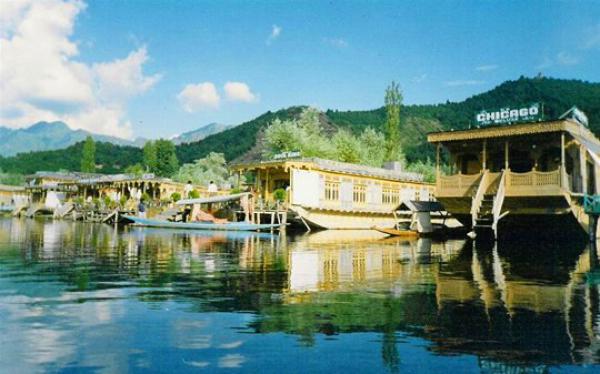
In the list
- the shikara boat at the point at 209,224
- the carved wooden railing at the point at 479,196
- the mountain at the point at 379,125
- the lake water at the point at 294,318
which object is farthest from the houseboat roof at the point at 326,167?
the mountain at the point at 379,125

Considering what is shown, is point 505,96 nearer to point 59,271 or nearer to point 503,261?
point 503,261

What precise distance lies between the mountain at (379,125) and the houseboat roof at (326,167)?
171 ft

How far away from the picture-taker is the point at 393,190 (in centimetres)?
4631

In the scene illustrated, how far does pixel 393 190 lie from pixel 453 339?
40.3 m

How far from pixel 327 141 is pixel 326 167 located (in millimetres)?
21710

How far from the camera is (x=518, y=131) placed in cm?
2688

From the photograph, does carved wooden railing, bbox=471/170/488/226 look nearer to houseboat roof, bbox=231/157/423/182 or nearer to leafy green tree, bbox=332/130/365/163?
houseboat roof, bbox=231/157/423/182

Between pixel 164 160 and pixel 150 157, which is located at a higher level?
pixel 150 157

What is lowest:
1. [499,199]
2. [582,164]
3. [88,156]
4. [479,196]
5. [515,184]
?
[499,199]

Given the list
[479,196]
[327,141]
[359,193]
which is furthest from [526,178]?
[327,141]

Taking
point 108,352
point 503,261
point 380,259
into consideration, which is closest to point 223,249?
point 380,259

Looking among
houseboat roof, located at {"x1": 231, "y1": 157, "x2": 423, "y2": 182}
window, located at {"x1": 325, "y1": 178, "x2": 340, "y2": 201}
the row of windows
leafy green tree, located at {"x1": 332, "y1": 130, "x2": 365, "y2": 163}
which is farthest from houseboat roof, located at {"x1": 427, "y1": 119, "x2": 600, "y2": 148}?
leafy green tree, located at {"x1": 332, "y1": 130, "x2": 365, "y2": 163}

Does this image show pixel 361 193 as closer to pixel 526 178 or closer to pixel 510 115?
pixel 510 115

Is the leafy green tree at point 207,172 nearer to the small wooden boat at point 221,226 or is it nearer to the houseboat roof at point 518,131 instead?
the small wooden boat at point 221,226
